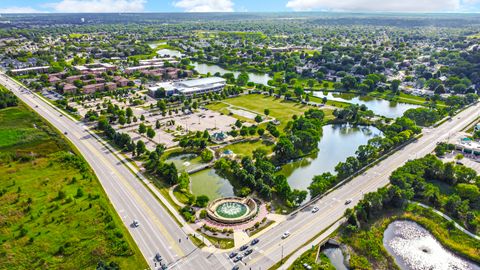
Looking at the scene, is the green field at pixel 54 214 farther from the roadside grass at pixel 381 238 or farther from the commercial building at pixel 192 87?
the commercial building at pixel 192 87

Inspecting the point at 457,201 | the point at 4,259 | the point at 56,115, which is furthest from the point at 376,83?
the point at 4,259

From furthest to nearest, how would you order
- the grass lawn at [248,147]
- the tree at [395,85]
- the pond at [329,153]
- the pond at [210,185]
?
the tree at [395,85], the grass lawn at [248,147], the pond at [329,153], the pond at [210,185]

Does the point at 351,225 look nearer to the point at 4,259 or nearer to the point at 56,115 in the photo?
the point at 4,259

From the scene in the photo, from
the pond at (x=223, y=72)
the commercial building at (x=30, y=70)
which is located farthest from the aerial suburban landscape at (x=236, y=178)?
the pond at (x=223, y=72)

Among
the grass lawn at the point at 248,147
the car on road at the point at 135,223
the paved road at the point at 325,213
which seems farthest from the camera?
the grass lawn at the point at 248,147

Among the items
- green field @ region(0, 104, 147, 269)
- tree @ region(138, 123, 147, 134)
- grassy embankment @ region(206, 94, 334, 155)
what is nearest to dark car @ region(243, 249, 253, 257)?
green field @ region(0, 104, 147, 269)

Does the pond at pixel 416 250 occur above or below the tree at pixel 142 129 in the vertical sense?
below
